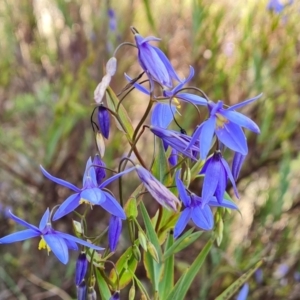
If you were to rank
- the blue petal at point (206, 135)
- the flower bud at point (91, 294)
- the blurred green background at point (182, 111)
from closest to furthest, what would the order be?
the blue petal at point (206, 135) → the flower bud at point (91, 294) → the blurred green background at point (182, 111)

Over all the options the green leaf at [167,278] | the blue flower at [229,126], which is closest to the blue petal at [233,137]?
the blue flower at [229,126]

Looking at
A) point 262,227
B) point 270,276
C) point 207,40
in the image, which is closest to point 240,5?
point 207,40

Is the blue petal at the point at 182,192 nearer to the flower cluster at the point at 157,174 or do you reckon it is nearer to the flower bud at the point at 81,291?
the flower cluster at the point at 157,174

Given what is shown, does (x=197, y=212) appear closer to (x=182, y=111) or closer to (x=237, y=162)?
(x=237, y=162)

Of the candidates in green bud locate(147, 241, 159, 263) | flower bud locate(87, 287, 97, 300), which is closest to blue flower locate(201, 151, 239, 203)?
green bud locate(147, 241, 159, 263)

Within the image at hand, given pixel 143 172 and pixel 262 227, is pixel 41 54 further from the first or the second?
pixel 143 172
